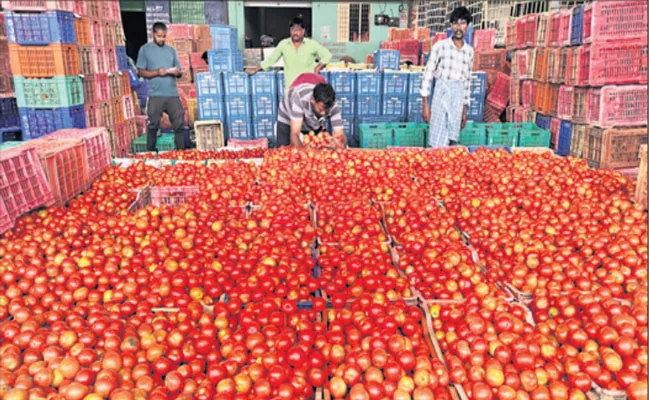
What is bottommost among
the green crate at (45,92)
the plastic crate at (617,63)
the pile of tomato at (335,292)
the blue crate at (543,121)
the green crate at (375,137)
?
the pile of tomato at (335,292)

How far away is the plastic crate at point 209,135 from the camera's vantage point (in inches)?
365

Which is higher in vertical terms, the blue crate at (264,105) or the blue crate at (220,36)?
the blue crate at (220,36)

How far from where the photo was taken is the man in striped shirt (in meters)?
5.80

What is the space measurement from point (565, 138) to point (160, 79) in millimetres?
6750

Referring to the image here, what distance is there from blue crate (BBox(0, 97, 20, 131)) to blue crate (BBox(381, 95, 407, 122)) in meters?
7.33

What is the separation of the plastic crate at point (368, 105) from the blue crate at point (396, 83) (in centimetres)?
24

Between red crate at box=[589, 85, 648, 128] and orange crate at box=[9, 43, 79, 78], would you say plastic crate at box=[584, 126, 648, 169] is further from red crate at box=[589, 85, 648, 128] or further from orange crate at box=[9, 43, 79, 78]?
orange crate at box=[9, 43, 79, 78]

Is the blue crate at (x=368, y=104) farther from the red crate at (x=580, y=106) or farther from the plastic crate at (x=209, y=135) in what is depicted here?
the red crate at (x=580, y=106)

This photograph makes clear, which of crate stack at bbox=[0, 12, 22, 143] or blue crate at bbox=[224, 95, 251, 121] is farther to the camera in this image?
crate stack at bbox=[0, 12, 22, 143]

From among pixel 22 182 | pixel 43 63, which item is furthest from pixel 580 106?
pixel 43 63

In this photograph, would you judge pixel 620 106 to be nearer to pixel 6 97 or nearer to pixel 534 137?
pixel 534 137

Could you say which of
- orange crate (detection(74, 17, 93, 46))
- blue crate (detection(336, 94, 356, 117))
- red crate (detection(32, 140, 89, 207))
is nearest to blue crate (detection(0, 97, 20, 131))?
orange crate (detection(74, 17, 93, 46))

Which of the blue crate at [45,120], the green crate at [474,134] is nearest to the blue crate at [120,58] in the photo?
the blue crate at [45,120]

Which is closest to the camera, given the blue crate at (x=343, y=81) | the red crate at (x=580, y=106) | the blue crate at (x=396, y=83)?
the red crate at (x=580, y=106)
